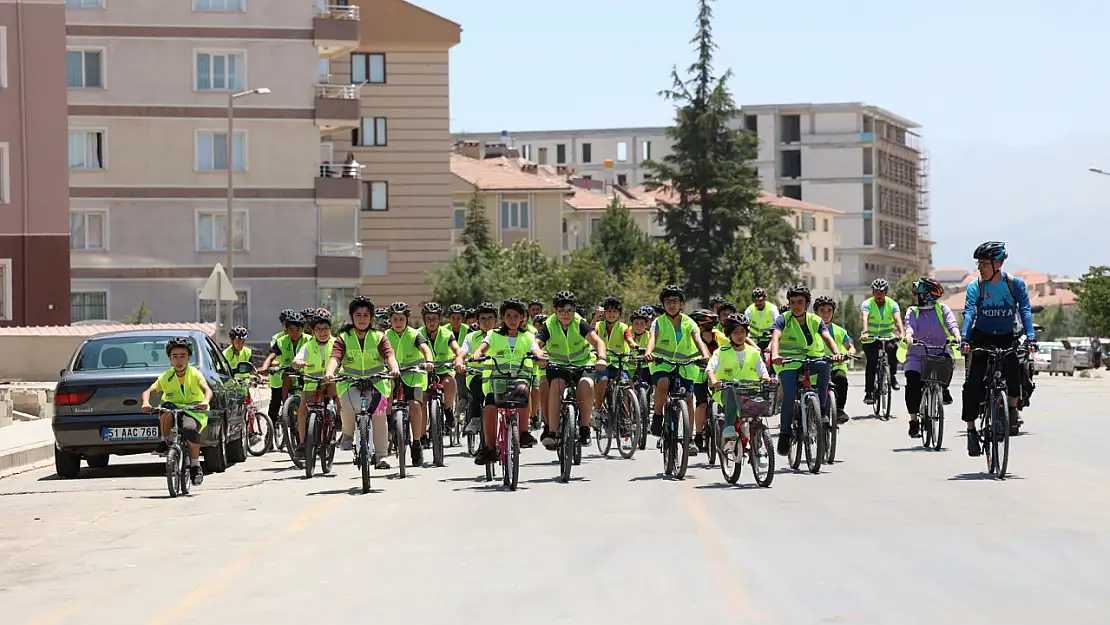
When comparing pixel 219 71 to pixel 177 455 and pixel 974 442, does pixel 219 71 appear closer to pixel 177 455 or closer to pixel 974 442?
pixel 177 455

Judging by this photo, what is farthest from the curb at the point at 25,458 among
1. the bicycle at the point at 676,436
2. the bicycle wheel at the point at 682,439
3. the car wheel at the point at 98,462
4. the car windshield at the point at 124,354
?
the bicycle wheel at the point at 682,439

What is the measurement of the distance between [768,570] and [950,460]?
9391 millimetres

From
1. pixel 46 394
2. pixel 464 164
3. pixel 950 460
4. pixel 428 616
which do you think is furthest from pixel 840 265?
pixel 428 616

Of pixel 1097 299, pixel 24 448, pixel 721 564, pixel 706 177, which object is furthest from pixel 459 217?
pixel 721 564

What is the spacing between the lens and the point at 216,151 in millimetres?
65250

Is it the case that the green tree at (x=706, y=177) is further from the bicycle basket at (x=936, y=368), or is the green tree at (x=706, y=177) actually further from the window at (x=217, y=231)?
the bicycle basket at (x=936, y=368)

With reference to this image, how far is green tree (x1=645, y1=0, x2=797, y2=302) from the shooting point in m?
87.0

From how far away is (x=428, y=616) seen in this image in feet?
32.7

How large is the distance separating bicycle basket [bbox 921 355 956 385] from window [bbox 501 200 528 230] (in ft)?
291

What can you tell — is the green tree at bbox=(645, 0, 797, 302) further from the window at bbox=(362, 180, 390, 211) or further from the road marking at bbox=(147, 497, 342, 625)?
the road marking at bbox=(147, 497, 342, 625)

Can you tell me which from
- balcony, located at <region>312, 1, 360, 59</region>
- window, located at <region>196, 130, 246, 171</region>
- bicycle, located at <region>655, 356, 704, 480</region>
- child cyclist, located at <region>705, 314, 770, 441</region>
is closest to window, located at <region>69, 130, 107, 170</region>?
window, located at <region>196, 130, 246, 171</region>

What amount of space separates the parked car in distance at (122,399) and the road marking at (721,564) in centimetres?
694

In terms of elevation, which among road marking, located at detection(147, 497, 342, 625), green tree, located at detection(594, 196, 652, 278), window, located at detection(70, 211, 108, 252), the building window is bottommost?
road marking, located at detection(147, 497, 342, 625)

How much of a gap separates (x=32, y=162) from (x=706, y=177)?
40.5 meters
